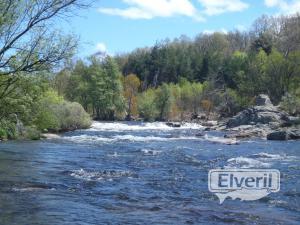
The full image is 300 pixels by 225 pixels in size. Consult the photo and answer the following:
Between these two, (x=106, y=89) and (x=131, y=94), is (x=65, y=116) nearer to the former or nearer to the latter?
(x=106, y=89)

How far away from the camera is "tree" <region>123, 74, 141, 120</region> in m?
104

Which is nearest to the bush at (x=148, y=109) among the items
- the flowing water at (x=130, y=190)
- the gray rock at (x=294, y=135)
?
the gray rock at (x=294, y=135)

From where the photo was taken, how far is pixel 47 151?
30.7 metres

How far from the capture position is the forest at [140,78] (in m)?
15.7

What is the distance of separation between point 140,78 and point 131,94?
25.4 meters

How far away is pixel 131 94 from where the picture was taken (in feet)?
364

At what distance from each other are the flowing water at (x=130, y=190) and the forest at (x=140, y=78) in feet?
9.77

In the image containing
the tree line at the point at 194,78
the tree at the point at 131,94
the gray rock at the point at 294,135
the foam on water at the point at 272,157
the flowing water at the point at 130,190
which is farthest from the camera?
the tree at the point at 131,94

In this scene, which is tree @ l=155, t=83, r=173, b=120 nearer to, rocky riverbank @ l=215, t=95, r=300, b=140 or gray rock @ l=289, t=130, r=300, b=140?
rocky riverbank @ l=215, t=95, r=300, b=140

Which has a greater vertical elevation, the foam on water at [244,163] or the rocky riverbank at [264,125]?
the rocky riverbank at [264,125]

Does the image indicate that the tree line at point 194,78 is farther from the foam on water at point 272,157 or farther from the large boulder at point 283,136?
the foam on water at point 272,157

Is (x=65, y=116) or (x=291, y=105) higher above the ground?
(x=291, y=105)

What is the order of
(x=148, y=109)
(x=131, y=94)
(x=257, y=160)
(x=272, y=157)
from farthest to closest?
1. (x=131, y=94)
2. (x=148, y=109)
3. (x=272, y=157)
4. (x=257, y=160)

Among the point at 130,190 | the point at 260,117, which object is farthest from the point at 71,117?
the point at 130,190
